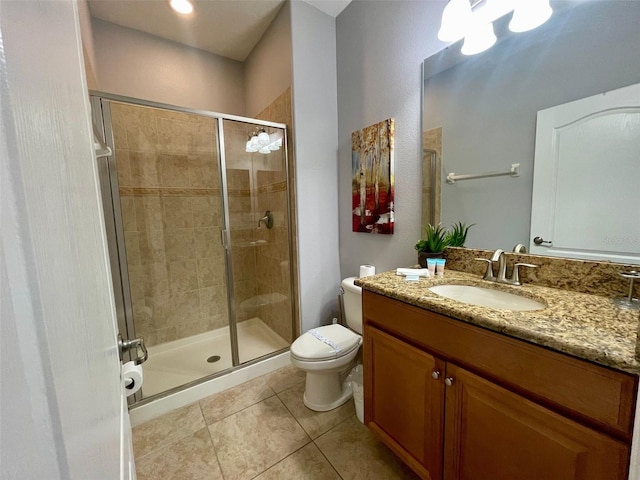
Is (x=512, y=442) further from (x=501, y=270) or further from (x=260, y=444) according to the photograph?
(x=260, y=444)

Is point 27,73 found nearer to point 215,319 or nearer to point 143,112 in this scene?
point 143,112

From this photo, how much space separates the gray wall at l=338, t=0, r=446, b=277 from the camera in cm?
147

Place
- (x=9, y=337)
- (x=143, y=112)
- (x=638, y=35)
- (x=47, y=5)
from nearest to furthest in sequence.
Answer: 1. (x=9, y=337)
2. (x=47, y=5)
3. (x=638, y=35)
4. (x=143, y=112)

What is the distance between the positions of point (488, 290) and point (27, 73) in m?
1.40

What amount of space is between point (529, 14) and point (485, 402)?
4.83 feet

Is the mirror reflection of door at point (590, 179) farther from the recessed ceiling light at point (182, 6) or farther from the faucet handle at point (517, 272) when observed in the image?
the recessed ceiling light at point (182, 6)


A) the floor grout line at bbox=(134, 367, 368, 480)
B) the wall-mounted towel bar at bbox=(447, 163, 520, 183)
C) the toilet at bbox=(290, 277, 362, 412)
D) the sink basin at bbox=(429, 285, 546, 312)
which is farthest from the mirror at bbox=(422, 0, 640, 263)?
the floor grout line at bbox=(134, 367, 368, 480)

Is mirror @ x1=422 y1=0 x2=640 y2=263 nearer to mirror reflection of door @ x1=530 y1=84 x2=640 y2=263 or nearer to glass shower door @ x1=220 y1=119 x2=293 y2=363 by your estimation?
mirror reflection of door @ x1=530 y1=84 x2=640 y2=263

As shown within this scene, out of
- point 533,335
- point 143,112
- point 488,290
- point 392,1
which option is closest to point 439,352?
point 533,335

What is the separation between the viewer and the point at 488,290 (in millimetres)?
1146

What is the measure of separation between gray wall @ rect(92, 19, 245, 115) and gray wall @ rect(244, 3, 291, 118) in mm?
179

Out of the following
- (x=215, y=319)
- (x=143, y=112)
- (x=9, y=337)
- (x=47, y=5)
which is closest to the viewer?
(x=9, y=337)

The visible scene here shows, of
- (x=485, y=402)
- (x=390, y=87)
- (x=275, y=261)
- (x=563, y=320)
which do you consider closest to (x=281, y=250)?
(x=275, y=261)

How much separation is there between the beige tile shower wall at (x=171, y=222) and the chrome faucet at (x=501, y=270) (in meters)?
1.95
